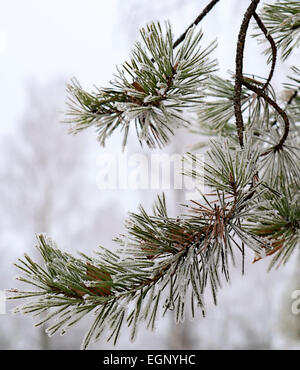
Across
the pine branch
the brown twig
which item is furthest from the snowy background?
the brown twig

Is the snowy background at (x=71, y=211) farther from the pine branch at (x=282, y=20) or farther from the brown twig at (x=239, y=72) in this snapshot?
the brown twig at (x=239, y=72)

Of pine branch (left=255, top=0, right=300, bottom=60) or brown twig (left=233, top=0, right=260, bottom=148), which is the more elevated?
pine branch (left=255, top=0, right=300, bottom=60)

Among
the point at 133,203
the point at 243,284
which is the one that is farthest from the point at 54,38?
the point at 243,284

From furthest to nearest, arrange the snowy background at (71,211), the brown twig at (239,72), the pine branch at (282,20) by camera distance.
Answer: the snowy background at (71,211), the pine branch at (282,20), the brown twig at (239,72)

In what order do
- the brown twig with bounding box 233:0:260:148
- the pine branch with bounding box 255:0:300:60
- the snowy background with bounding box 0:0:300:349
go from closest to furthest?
the brown twig with bounding box 233:0:260:148, the pine branch with bounding box 255:0:300:60, the snowy background with bounding box 0:0:300:349

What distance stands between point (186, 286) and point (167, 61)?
18 cm

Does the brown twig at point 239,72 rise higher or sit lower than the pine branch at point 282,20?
lower

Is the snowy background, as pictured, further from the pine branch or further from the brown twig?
the brown twig

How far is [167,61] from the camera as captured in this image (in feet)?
1.20

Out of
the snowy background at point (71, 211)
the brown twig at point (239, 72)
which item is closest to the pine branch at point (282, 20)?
the brown twig at point (239, 72)

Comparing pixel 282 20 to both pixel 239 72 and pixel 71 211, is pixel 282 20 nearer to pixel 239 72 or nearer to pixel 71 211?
pixel 239 72

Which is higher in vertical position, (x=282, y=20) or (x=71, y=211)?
(x=282, y=20)

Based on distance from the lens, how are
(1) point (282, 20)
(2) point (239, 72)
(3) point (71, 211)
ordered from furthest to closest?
(3) point (71, 211), (1) point (282, 20), (2) point (239, 72)

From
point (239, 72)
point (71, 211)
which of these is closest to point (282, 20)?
point (239, 72)
